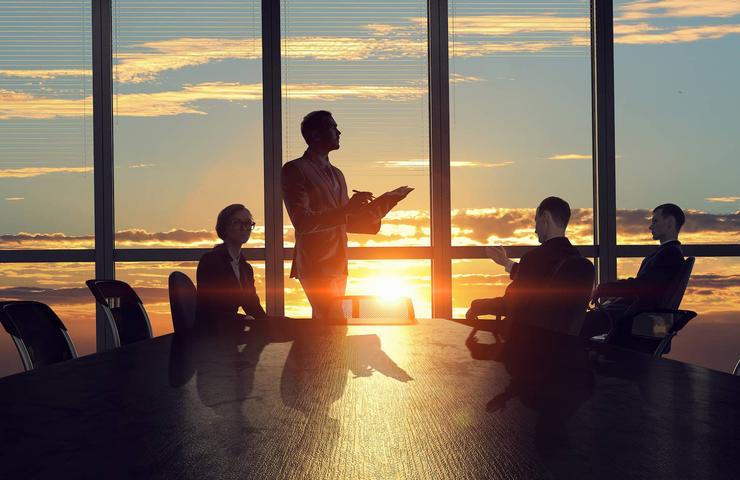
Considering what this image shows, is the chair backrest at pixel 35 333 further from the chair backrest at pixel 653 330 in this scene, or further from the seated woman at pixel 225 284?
the chair backrest at pixel 653 330

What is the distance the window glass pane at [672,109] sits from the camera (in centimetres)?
606

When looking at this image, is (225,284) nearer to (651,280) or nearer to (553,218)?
(553,218)

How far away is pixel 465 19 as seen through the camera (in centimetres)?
610

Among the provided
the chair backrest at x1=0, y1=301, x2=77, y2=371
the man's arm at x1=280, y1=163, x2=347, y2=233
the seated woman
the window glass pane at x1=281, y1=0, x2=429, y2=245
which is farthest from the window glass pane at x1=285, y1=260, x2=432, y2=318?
the chair backrest at x1=0, y1=301, x2=77, y2=371

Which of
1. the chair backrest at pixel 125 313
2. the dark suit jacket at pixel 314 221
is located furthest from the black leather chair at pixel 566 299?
the chair backrest at pixel 125 313

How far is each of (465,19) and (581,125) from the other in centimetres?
123

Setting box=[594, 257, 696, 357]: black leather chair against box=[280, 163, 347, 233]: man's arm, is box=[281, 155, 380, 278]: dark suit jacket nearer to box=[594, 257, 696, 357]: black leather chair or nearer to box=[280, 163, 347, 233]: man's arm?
box=[280, 163, 347, 233]: man's arm

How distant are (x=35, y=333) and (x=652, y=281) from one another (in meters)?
3.78

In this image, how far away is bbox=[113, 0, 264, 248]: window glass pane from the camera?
6059mm

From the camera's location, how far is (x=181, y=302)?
3410 mm

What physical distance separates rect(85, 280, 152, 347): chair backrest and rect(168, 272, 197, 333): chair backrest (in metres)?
0.31

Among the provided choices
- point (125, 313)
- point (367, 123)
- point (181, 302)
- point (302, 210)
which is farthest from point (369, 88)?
point (181, 302)

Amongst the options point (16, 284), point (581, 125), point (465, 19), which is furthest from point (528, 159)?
point (16, 284)

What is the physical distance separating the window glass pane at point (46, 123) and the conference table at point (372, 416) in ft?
14.3
